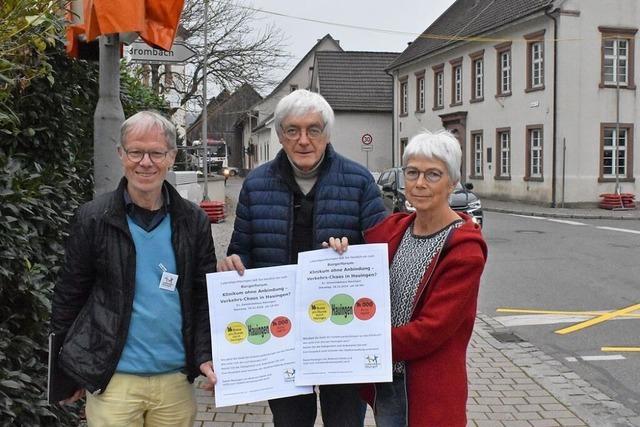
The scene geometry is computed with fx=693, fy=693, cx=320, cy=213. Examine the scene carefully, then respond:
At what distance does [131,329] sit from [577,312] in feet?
23.3

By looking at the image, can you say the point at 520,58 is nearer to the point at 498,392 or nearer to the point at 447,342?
the point at 498,392

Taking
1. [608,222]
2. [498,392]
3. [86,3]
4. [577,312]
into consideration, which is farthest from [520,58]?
[86,3]

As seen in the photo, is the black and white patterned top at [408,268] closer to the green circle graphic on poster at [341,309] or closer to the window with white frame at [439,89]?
the green circle graphic on poster at [341,309]

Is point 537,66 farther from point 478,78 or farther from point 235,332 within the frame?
point 235,332

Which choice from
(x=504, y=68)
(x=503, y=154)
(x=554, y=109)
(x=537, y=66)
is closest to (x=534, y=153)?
(x=554, y=109)

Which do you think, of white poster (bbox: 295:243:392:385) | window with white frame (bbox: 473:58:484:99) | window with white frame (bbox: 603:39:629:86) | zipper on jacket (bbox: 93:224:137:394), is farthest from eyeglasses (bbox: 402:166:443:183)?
window with white frame (bbox: 473:58:484:99)

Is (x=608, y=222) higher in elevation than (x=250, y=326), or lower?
lower

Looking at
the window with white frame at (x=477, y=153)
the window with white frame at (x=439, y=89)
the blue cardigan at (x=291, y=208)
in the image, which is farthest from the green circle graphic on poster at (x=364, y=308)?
the window with white frame at (x=439, y=89)

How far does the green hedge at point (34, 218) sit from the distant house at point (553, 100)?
23549 mm

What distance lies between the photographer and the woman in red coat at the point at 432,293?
99.3 inches

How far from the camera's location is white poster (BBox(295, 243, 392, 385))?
266 centimetres

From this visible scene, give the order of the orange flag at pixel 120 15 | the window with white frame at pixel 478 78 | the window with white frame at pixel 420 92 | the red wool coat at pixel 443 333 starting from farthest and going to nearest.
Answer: the window with white frame at pixel 420 92, the window with white frame at pixel 478 78, the orange flag at pixel 120 15, the red wool coat at pixel 443 333

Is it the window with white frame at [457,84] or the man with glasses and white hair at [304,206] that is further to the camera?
the window with white frame at [457,84]

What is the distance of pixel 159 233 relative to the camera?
2650mm
